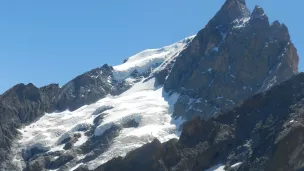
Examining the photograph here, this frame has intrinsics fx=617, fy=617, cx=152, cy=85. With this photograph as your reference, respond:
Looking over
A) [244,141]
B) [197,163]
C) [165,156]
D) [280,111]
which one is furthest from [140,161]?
[280,111]

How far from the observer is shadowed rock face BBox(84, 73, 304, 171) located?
391ft

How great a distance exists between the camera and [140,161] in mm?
134625

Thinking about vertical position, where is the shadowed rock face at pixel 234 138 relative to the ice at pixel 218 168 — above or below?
above

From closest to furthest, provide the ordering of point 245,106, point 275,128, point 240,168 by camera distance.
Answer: point 240,168 → point 275,128 → point 245,106

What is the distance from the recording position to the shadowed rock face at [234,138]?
119 meters

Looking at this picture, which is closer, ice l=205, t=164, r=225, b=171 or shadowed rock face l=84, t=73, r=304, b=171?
shadowed rock face l=84, t=73, r=304, b=171

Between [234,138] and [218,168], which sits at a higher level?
[234,138]

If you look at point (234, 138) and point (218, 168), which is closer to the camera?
point (218, 168)

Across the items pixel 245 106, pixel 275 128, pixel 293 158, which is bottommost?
pixel 293 158

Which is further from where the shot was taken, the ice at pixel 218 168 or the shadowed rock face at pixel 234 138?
the ice at pixel 218 168

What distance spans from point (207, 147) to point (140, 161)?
1504 cm

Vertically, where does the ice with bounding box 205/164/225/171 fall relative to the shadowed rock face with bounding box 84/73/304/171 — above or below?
below

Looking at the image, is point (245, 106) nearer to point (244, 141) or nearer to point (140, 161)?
point (244, 141)

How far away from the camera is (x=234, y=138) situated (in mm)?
131625
